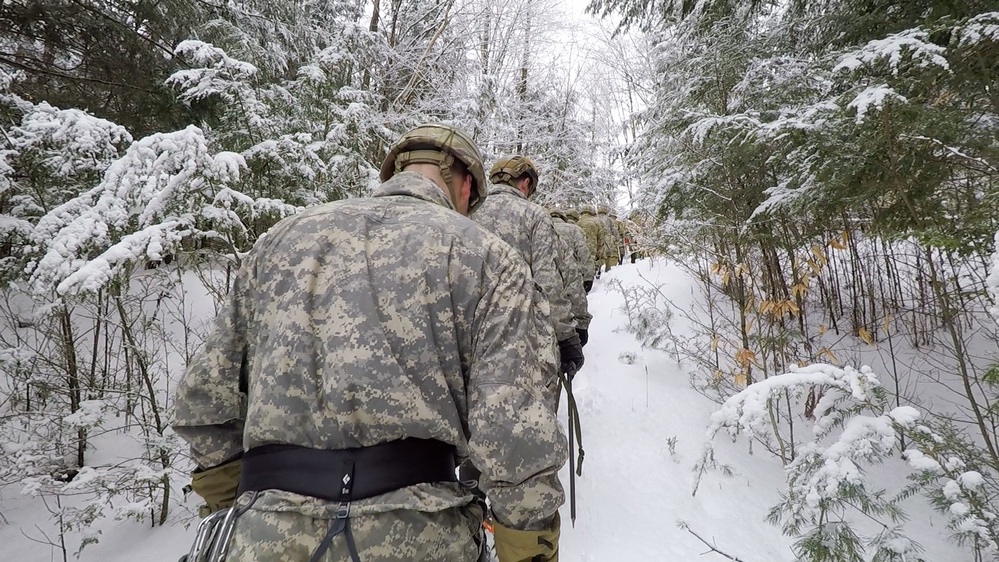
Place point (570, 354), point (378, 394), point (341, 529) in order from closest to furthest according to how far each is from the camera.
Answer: point (341, 529), point (378, 394), point (570, 354)

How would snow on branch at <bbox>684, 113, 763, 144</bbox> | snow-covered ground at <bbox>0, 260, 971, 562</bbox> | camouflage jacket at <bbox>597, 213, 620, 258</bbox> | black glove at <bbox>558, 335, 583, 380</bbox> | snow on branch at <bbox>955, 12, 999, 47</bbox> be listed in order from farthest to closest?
camouflage jacket at <bbox>597, 213, 620, 258</bbox> < black glove at <bbox>558, 335, 583, 380</bbox> < snow on branch at <bbox>684, 113, 763, 144</bbox> < snow-covered ground at <bbox>0, 260, 971, 562</bbox> < snow on branch at <bbox>955, 12, 999, 47</bbox>

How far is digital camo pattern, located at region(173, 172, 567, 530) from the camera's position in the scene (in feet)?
3.86

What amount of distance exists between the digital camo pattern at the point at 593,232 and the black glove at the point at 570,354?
6751mm

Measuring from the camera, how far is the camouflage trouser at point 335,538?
106cm

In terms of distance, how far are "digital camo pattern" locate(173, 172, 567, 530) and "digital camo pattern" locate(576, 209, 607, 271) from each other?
903 cm

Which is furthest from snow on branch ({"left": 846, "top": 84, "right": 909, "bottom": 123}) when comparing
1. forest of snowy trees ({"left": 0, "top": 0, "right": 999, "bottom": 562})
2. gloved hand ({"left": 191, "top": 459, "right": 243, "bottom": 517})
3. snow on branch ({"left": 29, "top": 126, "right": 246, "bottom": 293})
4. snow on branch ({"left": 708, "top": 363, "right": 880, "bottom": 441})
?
snow on branch ({"left": 29, "top": 126, "right": 246, "bottom": 293})

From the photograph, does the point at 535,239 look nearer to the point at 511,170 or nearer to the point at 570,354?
the point at 511,170

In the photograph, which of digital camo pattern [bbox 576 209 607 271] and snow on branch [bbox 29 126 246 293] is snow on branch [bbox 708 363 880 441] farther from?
digital camo pattern [bbox 576 209 607 271]

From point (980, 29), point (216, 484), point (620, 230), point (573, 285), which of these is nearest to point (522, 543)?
point (216, 484)

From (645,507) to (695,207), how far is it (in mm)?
3132

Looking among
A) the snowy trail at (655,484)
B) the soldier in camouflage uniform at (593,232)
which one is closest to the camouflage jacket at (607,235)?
the soldier in camouflage uniform at (593,232)

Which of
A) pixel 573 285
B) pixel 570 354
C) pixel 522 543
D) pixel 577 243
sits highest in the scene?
pixel 577 243

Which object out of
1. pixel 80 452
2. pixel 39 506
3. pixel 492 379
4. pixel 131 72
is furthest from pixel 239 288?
pixel 131 72

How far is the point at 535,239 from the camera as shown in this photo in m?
3.55
